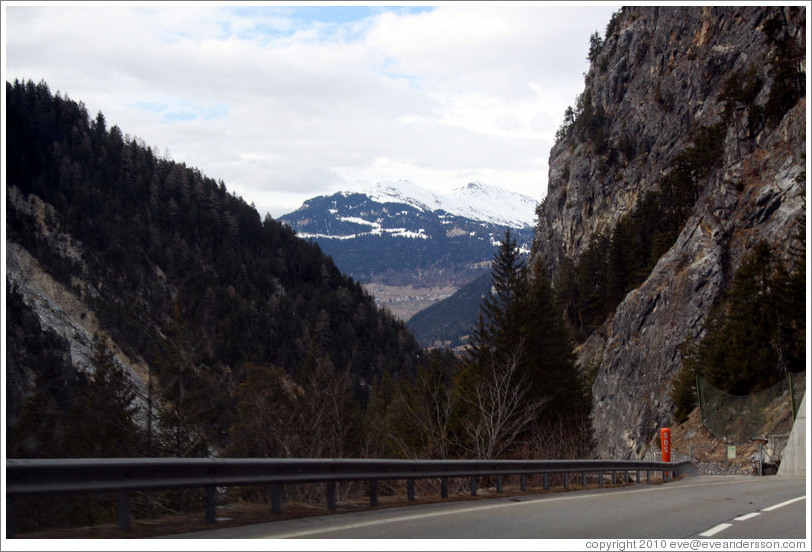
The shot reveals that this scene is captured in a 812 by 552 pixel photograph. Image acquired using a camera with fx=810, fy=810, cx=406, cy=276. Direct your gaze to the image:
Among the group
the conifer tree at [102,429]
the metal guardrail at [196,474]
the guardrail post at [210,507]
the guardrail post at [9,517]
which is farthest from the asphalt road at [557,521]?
the conifer tree at [102,429]

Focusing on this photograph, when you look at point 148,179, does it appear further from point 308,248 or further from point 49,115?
point 308,248

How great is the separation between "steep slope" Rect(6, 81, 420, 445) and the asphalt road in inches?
3219

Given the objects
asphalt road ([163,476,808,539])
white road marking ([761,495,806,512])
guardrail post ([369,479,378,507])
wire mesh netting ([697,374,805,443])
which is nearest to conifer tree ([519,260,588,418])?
wire mesh netting ([697,374,805,443])

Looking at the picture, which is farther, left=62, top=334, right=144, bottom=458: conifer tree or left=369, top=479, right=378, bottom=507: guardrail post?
left=62, top=334, right=144, bottom=458: conifer tree

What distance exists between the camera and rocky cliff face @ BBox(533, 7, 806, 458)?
53.7m

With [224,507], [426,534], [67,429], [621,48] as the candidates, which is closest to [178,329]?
[67,429]

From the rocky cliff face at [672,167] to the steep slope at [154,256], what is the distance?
143 feet

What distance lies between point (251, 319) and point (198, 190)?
5037cm

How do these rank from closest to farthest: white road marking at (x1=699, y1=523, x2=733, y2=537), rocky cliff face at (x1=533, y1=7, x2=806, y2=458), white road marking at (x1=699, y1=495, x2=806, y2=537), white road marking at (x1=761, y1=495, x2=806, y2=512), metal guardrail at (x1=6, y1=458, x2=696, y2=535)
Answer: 1. metal guardrail at (x1=6, y1=458, x2=696, y2=535)
2. white road marking at (x1=699, y1=523, x2=733, y2=537)
3. white road marking at (x1=699, y1=495, x2=806, y2=537)
4. white road marking at (x1=761, y1=495, x2=806, y2=512)
5. rocky cliff face at (x1=533, y1=7, x2=806, y2=458)

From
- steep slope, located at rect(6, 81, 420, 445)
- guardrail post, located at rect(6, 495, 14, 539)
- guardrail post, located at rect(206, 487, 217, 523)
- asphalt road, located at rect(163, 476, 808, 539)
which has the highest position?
steep slope, located at rect(6, 81, 420, 445)

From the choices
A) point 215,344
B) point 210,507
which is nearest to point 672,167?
point 215,344

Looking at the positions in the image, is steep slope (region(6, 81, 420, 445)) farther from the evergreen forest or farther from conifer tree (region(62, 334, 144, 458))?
conifer tree (region(62, 334, 144, 458))

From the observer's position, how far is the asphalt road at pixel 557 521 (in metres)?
8.45

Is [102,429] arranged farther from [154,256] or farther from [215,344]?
[154,256]
